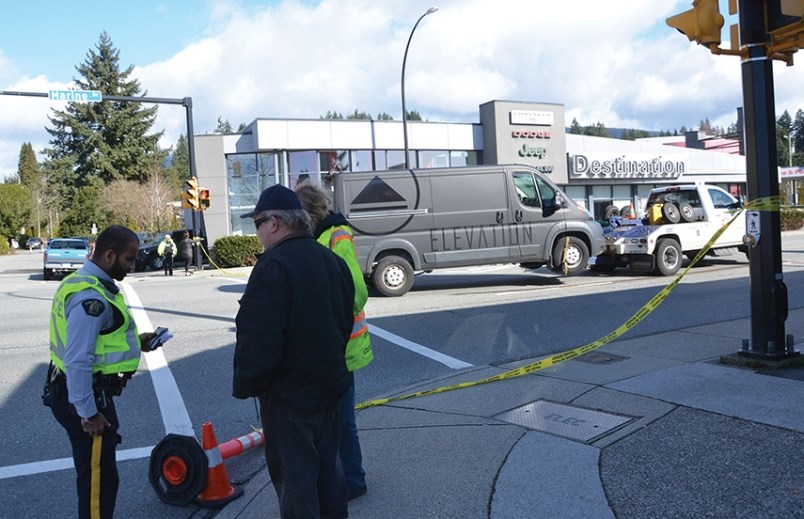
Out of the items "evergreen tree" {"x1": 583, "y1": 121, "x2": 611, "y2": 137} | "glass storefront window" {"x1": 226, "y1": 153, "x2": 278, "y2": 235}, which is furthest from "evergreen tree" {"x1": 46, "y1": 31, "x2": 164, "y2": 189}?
"evergreen tree" {"x1": 583, "y1": 121, "x2": 611, "y2": 137}

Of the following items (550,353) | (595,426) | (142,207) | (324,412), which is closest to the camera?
(324,412)

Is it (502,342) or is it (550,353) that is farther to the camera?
(502,342)

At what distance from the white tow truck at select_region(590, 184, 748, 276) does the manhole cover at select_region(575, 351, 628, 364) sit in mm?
8291

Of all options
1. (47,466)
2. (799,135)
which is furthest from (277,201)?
(799,135)

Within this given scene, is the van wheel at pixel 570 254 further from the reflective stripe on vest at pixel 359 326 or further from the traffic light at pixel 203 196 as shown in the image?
the traffic light at pixel 203 196

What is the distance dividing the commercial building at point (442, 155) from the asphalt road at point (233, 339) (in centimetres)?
1514

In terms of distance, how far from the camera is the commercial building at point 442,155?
3256cm

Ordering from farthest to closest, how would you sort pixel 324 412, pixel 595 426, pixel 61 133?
1. pixel 61 133
2. pixel 595 426
3. pixel 324 412

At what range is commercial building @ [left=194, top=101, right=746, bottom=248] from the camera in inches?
1282

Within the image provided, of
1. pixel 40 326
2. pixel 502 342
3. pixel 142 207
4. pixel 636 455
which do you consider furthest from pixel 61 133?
pixel 636 455

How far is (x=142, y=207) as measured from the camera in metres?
52.9

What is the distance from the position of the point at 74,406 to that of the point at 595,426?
3599mm

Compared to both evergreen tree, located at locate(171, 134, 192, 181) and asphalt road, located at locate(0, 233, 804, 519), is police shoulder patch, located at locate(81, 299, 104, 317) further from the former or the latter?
evergreen tree, located at locate(171, 134, 192, 181)

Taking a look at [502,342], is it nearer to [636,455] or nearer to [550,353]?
[550,353]
